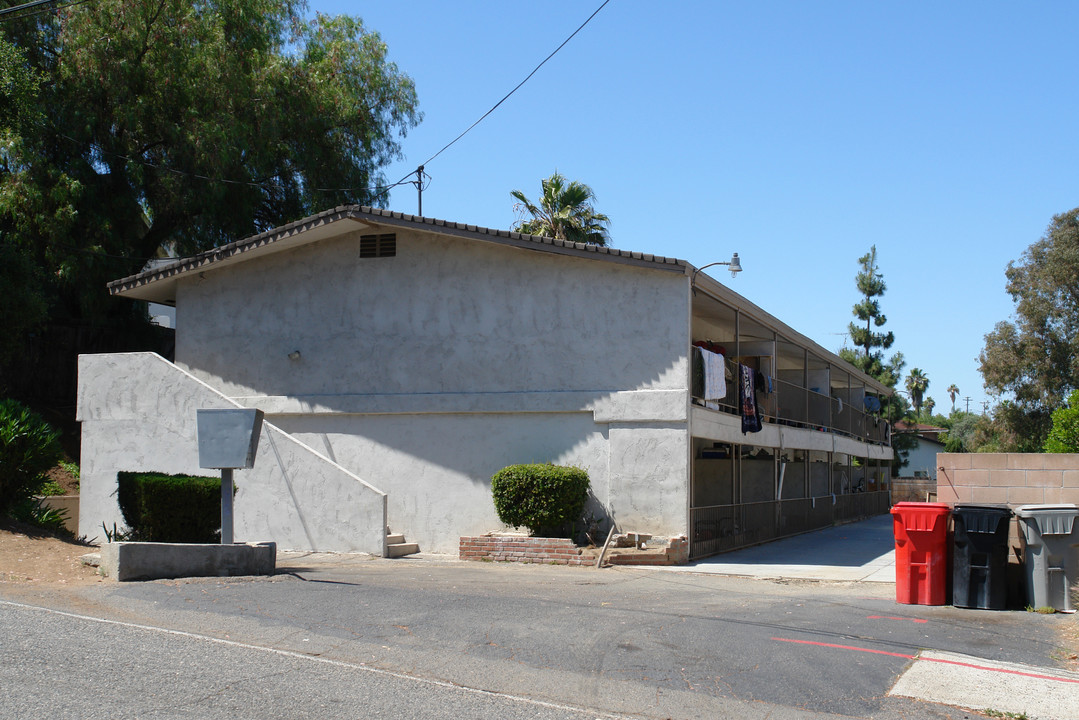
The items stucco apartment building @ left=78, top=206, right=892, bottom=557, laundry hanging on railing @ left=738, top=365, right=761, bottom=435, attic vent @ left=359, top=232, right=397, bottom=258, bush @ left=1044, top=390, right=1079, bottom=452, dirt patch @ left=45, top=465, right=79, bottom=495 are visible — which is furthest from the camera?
dirt patch @ left=45, top=465, right=79, bottom=495

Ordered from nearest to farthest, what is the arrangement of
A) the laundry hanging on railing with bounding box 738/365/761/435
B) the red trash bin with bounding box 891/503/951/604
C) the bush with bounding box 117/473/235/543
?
the red trash bin with bounding box 891/503/951/604 < the bush with bounding box 117/473/235/543 < the laundry hanging on railing with bounding box 738/365/761/435

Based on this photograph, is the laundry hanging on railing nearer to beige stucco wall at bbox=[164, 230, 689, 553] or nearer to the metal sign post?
beige stucco wall at bbox=[164, 230, 689, 553]

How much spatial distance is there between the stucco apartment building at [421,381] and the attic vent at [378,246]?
0.05 metres

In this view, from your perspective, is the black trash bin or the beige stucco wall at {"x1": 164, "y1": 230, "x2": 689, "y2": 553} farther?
the beige stucco wall at {"x1": 164, "y1": 230, "x2": 689, "y2": 553}

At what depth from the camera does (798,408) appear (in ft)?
79.2

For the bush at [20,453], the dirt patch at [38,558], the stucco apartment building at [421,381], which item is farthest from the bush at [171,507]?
the stucco apartment building at [421,381]

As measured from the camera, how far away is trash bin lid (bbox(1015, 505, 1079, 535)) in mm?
11094

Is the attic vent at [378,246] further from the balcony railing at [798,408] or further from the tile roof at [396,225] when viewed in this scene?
the balcony railing at [798,408]

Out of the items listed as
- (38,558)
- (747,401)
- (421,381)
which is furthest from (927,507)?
(38,558)

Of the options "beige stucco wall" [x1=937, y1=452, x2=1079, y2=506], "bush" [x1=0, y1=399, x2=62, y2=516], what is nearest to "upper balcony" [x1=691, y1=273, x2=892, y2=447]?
"beige stucco wall" [x1=937, y1=452, x2=1079, y2=506]

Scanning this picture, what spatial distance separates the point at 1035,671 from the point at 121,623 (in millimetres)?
7874

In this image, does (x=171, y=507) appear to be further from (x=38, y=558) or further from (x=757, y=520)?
(x=757, y=520)

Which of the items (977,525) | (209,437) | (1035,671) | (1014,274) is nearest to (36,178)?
(209,437)

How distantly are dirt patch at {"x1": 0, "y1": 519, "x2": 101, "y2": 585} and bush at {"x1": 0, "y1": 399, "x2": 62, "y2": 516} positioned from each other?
55cm
